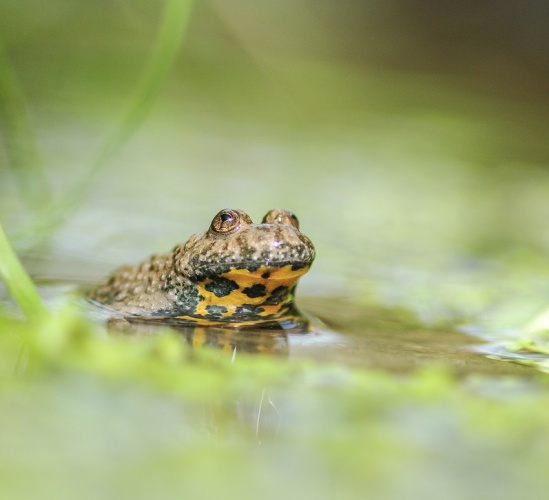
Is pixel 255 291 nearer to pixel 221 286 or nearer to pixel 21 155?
pixel 221 286


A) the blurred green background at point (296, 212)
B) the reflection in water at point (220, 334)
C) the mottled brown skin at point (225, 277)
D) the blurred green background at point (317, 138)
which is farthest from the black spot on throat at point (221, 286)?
the blurred green background at point (317, 138)

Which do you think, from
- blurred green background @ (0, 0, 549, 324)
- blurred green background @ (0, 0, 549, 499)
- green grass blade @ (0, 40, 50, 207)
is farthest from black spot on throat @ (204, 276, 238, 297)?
green grass blade @ (0, 40, 50, 207)

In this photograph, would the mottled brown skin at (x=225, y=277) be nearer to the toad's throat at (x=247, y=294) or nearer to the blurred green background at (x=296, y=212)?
the toad's throat at (x=247, y=294)

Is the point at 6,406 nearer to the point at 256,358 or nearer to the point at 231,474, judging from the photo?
the point at 231,474

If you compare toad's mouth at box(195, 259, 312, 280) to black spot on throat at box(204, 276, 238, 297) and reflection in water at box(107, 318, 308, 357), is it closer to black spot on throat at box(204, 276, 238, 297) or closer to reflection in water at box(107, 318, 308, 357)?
black spot on throat at box(204, 276, 238, 297)

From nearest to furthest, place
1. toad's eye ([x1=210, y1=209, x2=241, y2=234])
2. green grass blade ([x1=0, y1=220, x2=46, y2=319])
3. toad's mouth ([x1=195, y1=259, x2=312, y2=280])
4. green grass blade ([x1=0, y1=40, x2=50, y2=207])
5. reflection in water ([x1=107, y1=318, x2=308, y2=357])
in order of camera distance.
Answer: green grass blade ([x1=0, y1=220, x2=46, y2=319]) → reflection in water ([x1=107, y1=318, x2=308, y2=357]) → toad's mouth ([x1=195, y1=259, x2=312, y2=280]) → toad's eye ([x1=210, y1=209, x2=241, y2=234]) → green grass blade ([x1=0, y1=40, x2=50, y2=207])

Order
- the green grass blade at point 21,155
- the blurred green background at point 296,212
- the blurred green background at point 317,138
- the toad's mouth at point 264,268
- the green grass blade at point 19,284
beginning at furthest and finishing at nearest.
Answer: the green grass blade at point 21,155
the blurred green background at point 317,138
the toad's mouth at point 264,268
the green grass blade at point 19,284
the blurred green background at point 296,212

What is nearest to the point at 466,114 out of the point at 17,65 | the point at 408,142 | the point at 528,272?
the point at 408,142
